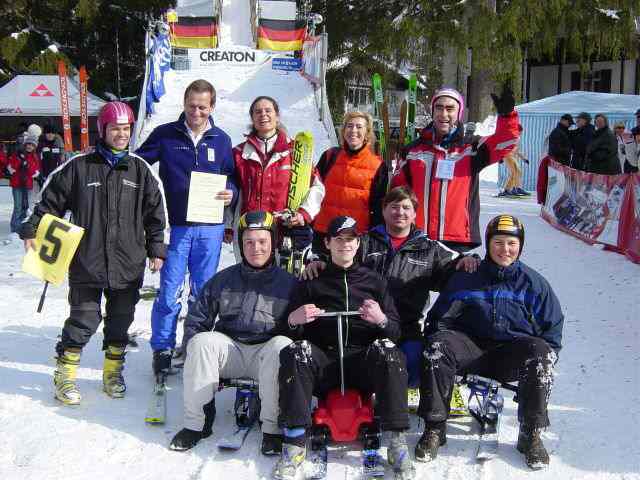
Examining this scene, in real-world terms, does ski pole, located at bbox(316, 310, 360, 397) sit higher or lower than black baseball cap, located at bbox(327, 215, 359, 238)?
lower

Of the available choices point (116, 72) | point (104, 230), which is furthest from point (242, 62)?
point (104, 230)

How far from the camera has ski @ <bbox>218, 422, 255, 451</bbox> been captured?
11.2ft

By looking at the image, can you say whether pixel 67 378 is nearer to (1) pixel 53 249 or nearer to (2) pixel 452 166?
(1) pixel 53 249

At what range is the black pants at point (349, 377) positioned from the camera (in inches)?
129

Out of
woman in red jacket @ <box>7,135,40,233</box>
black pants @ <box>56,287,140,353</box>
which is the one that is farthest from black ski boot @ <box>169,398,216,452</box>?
woman in red jacket @ <box>7,135,40,233</box>

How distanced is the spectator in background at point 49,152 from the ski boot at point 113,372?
7944 mm

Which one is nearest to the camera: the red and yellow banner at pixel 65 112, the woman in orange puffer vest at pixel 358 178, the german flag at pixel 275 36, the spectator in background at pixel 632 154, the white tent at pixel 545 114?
the woman in orange puffer vest at pixel 358 178

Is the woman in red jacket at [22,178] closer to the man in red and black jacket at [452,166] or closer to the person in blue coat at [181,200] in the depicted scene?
the person in blue coat at [181,200]

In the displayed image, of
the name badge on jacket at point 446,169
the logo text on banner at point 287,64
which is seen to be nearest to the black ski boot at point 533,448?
the name badge on jacket at point 446,169

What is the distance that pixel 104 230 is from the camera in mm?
3971

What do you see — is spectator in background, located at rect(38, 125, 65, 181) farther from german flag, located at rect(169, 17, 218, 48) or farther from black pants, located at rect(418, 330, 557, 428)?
black pants, located at rect(418, 330, 557, 428)

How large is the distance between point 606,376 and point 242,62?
1473cm

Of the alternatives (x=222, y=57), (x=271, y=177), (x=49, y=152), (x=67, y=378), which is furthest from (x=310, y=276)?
(x=222, y=57)

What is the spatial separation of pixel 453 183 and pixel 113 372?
244 centimetres
